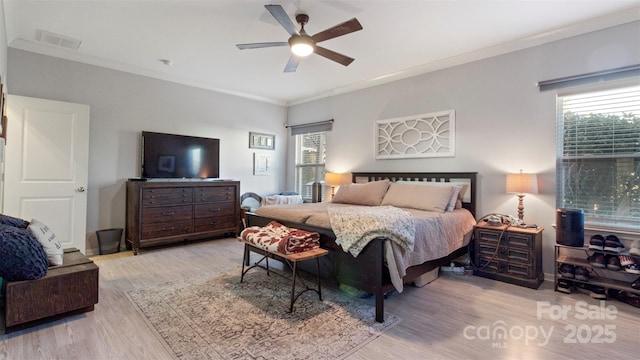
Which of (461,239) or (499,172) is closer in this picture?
(461,239)

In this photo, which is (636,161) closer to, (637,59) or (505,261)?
(637,59)

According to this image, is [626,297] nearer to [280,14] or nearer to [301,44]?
[301,44]

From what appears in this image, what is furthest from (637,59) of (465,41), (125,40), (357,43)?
(125,40)

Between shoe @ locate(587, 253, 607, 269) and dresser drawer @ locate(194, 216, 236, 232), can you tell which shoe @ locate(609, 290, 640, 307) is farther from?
dresser drawer @ locate(194, 216, 236, 232)

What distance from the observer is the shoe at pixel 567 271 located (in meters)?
2.89

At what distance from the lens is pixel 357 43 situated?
356cm

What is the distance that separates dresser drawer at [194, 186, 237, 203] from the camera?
4.74 m

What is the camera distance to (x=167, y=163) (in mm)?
4707

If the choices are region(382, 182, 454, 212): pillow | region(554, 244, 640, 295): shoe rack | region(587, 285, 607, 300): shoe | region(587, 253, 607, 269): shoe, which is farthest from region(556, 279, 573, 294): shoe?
region(382, 182, 454, 212): pillow

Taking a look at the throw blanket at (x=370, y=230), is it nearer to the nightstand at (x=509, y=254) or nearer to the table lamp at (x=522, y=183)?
the nightstand at (x=509, y=254)

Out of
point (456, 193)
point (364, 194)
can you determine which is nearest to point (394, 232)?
point (456, 193)

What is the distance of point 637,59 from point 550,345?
9.15ft

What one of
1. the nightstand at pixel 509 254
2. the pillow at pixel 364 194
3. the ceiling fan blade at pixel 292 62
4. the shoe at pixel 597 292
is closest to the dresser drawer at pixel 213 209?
the pillow at pixel 364 194

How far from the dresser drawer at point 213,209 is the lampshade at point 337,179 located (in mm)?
1716
